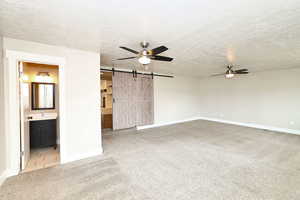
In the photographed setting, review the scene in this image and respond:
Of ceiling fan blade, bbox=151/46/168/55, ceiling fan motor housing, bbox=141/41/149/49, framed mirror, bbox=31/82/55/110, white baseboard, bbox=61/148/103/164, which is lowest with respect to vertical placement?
white baseboard, bbox=61/148/103/164

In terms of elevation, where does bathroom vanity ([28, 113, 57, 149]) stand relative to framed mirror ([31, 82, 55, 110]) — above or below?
below

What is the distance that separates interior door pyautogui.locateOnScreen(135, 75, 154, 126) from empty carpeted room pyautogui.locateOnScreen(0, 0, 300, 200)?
1.35 meters

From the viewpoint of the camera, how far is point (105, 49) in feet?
9.55

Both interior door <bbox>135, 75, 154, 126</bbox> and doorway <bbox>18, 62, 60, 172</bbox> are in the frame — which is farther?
interior door <bbox>135, 75, 154, 126</bbox>

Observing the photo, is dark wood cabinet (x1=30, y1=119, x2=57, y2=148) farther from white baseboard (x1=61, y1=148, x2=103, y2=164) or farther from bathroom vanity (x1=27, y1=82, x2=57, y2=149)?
white baseboard (x1=61, y1=148, x2=103, y2=164)

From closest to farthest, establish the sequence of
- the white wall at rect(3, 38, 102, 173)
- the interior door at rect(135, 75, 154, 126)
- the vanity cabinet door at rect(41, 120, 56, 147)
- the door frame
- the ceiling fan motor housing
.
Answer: the door frame
the ceiling fan motor housing
the white wall at rect(3, 38, 102, 173)
the vanity cabinet door at rect(41, 120, 56, 147)
the interior door at rect(135, 75, 154, 126)

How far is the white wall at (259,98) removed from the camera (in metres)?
4.85

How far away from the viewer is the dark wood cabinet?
10.8 feet

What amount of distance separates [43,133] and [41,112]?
667 mm

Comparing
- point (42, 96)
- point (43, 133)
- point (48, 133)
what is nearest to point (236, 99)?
point (48, 133)

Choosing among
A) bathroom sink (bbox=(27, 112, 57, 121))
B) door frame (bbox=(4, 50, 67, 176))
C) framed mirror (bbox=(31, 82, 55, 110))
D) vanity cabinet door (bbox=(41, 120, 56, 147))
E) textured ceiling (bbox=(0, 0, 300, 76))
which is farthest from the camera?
framed mirror (bbox=(31, 82, 55, 110))

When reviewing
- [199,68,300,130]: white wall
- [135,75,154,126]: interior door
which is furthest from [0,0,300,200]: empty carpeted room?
[135,75,154,126]: interior door

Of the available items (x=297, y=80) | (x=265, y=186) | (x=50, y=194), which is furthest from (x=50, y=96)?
(x=297, y=80)

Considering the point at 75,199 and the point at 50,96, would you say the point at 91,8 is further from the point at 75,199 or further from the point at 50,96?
the point at 50,96
